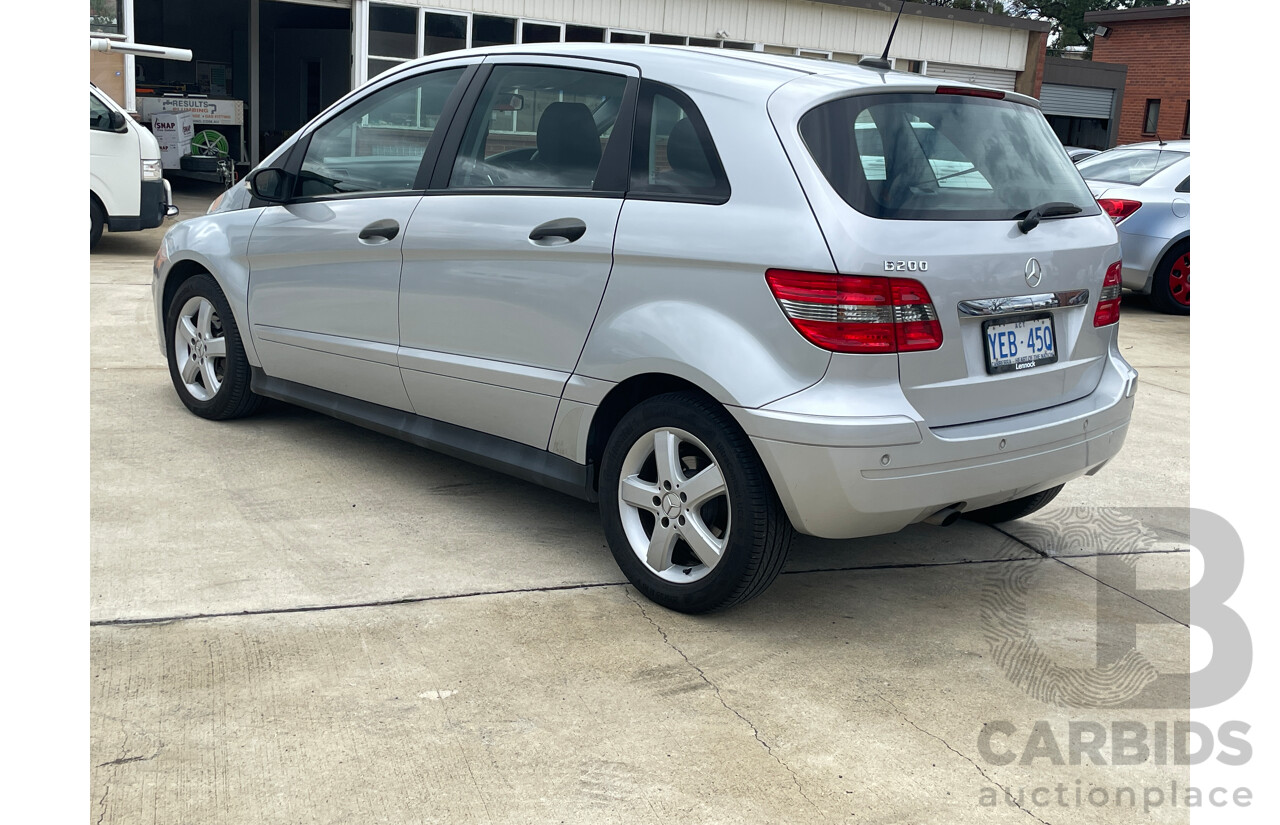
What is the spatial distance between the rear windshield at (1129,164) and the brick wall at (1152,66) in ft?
92.9

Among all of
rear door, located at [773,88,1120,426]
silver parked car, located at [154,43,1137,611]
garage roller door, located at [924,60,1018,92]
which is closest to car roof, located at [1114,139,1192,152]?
silver parked car, located at [154,43,1137,611]

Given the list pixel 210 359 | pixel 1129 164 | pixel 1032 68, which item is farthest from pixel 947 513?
pixel 1032 68

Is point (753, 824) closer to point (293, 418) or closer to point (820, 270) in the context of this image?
point (820, 270)

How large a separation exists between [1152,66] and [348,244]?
39572 mm

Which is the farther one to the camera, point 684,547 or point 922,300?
point 684,547

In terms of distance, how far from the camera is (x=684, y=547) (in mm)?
3799

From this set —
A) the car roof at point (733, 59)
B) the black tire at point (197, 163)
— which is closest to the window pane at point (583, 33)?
the black tire at point (197, 163)

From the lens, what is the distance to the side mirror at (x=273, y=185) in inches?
199

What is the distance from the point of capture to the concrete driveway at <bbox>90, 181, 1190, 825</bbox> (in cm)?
276

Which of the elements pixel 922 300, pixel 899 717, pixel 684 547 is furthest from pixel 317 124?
pixel 899 717

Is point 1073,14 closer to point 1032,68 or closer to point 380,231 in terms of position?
point 1032,68

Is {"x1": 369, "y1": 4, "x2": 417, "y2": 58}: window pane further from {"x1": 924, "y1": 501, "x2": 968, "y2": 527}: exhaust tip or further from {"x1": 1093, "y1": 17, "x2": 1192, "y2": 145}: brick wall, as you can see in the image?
{"x1": 1093, "y1": 17, "x2": 1192, "y2": 145}: brick wall

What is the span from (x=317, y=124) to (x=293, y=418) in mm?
1567

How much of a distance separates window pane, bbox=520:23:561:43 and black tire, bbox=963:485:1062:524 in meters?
14.8
